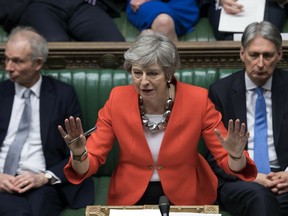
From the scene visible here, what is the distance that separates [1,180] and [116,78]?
2.48 feet

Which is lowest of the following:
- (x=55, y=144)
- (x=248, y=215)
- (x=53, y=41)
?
(x=248, y=215)

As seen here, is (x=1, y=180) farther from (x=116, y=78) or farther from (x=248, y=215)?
(x=248, y=215)

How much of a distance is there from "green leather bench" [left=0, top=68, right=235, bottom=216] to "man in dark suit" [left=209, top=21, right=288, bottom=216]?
0.24 meters

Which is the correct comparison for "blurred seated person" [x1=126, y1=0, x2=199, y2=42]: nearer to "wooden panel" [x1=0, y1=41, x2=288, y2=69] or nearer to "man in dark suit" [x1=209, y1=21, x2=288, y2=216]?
"wooden panel" [x1=0, y1=41, x2=288, y2=69]

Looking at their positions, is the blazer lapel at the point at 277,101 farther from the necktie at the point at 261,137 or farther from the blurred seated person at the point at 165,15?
the blurred seated person at the point at 165,15

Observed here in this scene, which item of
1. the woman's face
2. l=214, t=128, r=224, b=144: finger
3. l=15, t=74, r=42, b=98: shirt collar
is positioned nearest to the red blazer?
the woman's face

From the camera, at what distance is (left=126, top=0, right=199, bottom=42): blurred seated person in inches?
145

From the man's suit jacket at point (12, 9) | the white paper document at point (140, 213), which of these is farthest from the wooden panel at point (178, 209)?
the man's suit jacket at point (12, 9)

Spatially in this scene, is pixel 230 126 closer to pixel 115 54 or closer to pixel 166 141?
pixel 166 141

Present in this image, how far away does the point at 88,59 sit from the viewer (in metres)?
3.50

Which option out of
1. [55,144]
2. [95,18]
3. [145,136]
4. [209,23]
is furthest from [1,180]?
[209,23]

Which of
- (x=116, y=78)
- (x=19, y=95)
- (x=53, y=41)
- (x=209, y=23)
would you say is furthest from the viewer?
(x=209, y=23)

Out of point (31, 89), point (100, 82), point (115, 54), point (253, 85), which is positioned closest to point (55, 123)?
point (31, 89)

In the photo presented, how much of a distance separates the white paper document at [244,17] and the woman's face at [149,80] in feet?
3.49
